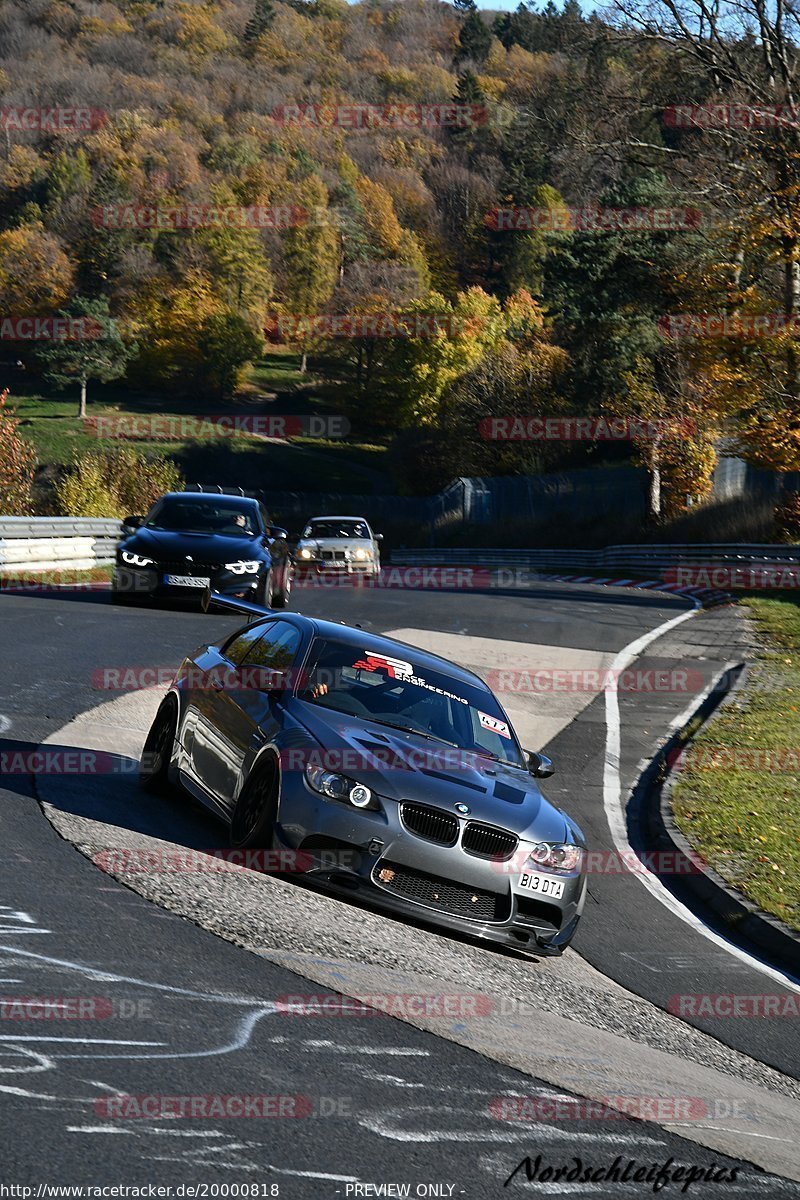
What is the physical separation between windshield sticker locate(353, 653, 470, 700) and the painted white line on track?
68.7 inches

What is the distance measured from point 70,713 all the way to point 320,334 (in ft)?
343

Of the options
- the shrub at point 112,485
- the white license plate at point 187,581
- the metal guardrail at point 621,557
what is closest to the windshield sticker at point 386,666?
the white license plate at point 187,581

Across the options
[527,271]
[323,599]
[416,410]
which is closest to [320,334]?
[527,271]

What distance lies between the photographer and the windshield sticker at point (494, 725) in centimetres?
859

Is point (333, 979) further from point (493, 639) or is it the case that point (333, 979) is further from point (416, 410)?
point (416, 410)

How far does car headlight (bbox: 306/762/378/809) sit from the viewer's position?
721 cm

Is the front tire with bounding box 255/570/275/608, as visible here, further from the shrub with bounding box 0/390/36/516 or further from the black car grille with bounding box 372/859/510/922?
the shrub with bounding box 0/390/36/516

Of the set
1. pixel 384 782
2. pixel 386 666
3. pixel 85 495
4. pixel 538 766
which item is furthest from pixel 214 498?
pixel 85 495

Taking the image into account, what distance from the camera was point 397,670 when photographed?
859 cm

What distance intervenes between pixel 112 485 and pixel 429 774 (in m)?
32.6

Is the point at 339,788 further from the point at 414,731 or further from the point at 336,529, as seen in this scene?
the point at 336,529

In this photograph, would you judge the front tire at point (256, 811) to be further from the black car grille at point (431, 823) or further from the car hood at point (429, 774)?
the black car grille at point (431, 823)

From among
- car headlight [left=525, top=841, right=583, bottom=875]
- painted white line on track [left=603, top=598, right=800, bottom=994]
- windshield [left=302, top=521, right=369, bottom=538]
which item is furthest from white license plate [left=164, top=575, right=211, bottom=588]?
windshield [left=302, top=521, right=369, bottom=538]

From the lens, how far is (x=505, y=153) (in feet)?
424
